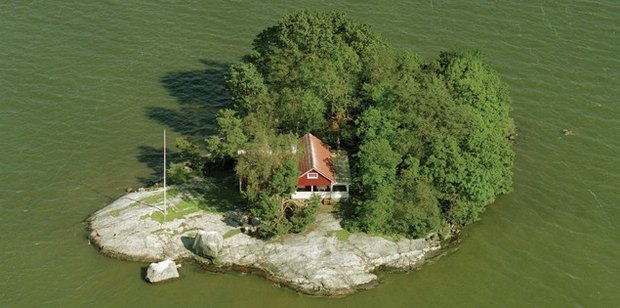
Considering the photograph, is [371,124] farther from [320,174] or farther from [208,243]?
[208,243]

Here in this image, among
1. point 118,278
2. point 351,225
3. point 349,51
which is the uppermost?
point 349,51

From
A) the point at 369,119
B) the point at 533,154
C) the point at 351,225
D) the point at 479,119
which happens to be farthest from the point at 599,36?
the point at 351,225

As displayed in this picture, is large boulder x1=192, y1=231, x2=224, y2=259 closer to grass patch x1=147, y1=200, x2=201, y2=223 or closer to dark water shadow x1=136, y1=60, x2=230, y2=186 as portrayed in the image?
grass patch x1=147, y1=200, x2=201, y2=223

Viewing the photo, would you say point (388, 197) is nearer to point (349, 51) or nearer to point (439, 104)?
point (439, 104)

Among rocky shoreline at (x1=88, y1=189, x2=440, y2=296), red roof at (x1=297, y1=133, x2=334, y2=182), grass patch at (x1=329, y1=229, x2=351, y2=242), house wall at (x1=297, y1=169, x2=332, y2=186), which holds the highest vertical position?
red roof at (x1=297, y1=133, x2=334, y2=182)

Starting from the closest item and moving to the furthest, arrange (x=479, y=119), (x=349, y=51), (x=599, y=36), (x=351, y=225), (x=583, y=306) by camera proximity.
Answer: (x=583, y=306)
(x=351, y=225)
(x=479, y=119)
(x=349, y=51)
(x=599, y=36)

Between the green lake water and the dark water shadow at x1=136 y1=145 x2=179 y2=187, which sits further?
the dark water shadow at x1=136 y1=145 x2=179 y2=187

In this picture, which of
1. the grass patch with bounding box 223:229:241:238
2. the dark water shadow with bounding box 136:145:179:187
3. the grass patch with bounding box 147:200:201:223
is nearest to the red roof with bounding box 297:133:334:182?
the grass patch with bounding box 223:229:241:238

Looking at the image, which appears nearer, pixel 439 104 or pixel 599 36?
pixel 439 104
